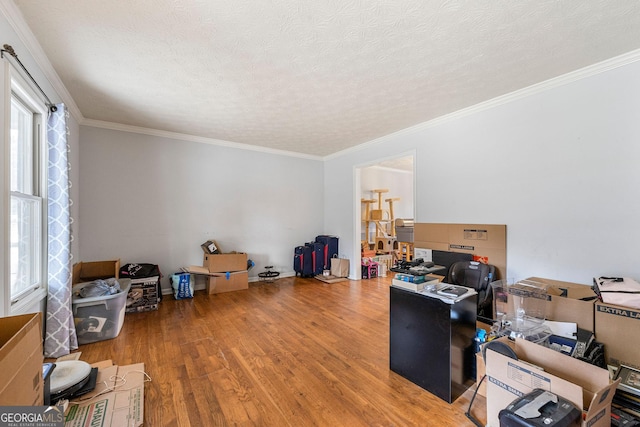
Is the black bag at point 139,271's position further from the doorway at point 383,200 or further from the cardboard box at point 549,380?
the doorway at point 383,200

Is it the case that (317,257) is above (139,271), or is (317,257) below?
below

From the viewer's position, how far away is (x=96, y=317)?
2660mm

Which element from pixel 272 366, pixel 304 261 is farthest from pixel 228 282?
pixel 272 366

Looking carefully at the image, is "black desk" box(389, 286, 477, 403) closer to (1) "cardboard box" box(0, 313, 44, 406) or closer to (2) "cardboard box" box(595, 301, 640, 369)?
(2) "cardboard box" box(595, 301, 640, 369)

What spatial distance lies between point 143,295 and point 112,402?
2.05 meters

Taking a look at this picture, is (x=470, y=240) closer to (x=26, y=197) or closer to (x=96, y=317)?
(x=96, y=317)

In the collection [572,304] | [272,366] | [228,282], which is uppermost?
[572,304]

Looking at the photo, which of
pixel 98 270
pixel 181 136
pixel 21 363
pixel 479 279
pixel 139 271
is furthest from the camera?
pixel 181 136

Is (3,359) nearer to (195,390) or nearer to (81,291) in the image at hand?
(195,390)

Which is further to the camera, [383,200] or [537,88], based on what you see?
[383,200]

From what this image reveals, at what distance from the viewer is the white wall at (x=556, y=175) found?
2160 millimetres

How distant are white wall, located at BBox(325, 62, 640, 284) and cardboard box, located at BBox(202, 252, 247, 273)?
3.21 meters

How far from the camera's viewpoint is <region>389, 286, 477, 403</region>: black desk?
1.74 metres

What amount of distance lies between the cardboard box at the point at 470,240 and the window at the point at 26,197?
13.6ft
